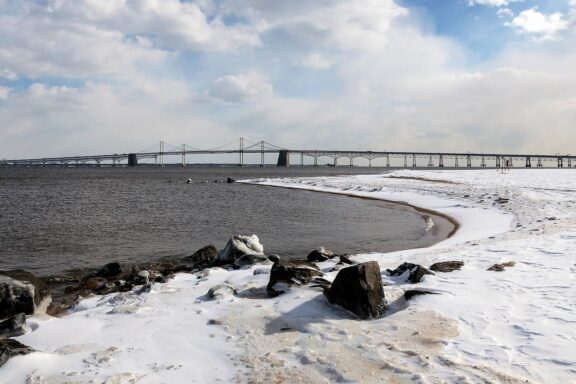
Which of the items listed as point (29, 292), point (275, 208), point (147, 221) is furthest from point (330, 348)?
point (275, 208)

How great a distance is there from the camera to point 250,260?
36.1 ft

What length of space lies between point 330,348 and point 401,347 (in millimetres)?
857

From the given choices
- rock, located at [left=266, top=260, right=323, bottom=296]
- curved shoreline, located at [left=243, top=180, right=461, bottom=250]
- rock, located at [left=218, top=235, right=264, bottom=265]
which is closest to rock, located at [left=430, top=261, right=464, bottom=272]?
rock, located at [left=266, top=260, right=323, bottom=296]

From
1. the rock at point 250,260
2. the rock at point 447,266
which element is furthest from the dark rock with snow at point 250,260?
the rock at point 447,266

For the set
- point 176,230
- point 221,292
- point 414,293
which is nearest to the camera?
point 414,293

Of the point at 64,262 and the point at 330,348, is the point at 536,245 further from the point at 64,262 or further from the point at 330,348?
the point at 64,262

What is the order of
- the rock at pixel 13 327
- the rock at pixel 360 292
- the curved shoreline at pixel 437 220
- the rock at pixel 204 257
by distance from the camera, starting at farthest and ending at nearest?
the curved shoreline at pixel 437 220, the rock at pixel 204 257, the rock at pixel 360 292, the rock at pixel 13 327

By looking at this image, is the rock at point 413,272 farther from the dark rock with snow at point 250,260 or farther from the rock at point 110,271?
the rock at point 110,271

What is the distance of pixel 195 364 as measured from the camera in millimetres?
5094

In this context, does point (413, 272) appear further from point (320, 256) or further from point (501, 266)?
point (320, 256)

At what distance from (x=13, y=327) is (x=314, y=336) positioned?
4109mm

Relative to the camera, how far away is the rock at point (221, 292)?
765 cm

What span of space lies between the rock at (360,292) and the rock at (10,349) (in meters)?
4.07

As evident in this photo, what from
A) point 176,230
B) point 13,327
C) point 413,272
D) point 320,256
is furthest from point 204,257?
point 176,230
